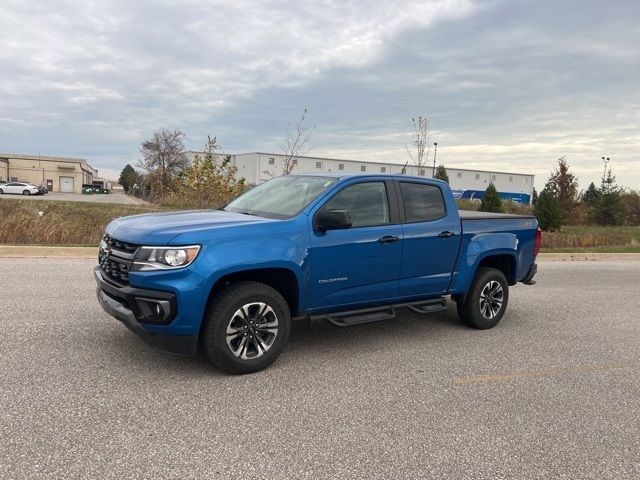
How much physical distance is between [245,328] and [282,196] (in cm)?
160

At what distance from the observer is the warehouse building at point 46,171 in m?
80.6

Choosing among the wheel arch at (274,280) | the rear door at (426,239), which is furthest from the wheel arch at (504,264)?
the wheel arch at (274,280)

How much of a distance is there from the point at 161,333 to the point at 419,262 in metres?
2.80

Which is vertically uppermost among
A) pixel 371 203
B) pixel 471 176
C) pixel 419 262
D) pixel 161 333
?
pixel 471 176

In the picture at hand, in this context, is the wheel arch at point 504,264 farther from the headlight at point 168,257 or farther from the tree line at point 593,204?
the tree line at point 593,204

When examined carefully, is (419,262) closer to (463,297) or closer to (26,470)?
(463,297)

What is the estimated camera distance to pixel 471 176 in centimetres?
9206

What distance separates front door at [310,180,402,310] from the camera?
4.91 m

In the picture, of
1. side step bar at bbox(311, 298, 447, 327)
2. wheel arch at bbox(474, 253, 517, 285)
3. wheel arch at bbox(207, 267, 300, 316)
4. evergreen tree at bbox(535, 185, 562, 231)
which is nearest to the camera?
wheel arch at bbox(207, 267, 300, 316)

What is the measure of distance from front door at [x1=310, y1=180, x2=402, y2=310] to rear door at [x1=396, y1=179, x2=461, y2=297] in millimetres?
142

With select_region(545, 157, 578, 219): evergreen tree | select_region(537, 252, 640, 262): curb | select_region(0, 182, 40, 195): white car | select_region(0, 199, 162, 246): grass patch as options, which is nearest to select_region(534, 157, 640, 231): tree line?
select_region(545, 157, 578, 219): evergreen tree

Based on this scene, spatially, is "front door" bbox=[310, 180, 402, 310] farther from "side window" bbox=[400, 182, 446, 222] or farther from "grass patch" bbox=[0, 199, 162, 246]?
"grass patch" bbox=[0, 199, 162, 246]

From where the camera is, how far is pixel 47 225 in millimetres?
14266

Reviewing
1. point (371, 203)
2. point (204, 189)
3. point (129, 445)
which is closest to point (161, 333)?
point (129, 445)
